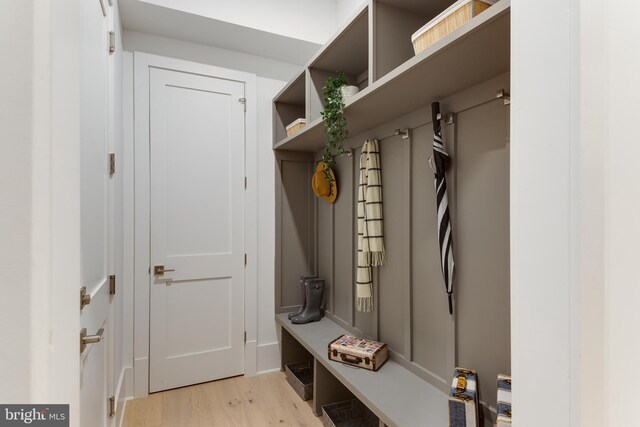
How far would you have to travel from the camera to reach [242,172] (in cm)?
278

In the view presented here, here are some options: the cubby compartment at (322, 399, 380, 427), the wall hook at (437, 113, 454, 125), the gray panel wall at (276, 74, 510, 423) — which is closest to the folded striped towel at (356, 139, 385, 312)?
the gray panel wall at (276, 74, 510, 423)

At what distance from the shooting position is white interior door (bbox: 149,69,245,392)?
98.5 inches

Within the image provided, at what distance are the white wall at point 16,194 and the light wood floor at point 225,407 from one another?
6.49 feet

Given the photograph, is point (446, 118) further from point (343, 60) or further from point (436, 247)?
point (343, 60)

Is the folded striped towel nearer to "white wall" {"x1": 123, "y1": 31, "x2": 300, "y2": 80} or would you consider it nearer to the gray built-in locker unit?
the gray built-in locker unit

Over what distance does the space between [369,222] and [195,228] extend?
142cm

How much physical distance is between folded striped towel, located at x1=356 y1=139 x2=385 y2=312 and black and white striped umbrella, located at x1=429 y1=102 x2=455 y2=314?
1.63ft

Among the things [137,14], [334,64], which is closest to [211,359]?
[334,64]

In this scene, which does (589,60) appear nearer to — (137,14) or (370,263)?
(370,263)

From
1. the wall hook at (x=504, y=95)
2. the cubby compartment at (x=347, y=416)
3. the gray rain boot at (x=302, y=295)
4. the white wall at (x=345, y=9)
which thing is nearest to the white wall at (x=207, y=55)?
the white wall at (x=345, y=9)

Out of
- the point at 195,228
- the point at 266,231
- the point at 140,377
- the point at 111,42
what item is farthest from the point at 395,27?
the point at 140,377

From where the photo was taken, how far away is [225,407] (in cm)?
230

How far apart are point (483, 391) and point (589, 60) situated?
52.2 inches

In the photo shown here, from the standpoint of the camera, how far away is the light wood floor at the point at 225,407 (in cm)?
214
